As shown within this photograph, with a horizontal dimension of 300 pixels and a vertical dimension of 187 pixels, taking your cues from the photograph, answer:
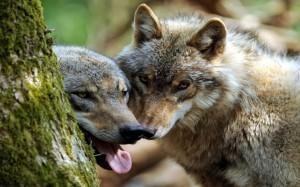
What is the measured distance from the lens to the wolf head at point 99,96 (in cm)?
485

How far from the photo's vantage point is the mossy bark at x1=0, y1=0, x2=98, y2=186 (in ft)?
11.2

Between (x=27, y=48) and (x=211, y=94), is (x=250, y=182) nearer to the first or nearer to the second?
(x=211, y=94)

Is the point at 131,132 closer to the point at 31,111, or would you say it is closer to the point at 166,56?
the point at 166,56

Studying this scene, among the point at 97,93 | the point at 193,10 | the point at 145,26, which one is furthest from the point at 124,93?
the point at 193,10

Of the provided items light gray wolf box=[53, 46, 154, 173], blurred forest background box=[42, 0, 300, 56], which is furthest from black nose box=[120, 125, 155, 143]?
blurred forest background box=[42, 0, 300, 56]

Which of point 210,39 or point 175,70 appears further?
point 210,39

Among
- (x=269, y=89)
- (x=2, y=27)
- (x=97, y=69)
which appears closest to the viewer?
(x=2, y=27)

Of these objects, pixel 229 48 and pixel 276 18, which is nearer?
pixel 229 48

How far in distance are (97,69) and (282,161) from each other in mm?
1842

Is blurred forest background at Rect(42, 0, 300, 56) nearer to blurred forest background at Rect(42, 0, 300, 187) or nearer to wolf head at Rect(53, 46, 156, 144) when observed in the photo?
blurred forest background at Rect(42, 0, 300, 187)

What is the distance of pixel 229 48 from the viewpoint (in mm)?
6227

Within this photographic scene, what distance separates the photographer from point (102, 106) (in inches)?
199

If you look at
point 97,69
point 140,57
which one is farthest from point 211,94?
point 97,69

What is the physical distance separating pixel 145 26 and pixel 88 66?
0.97 metres
